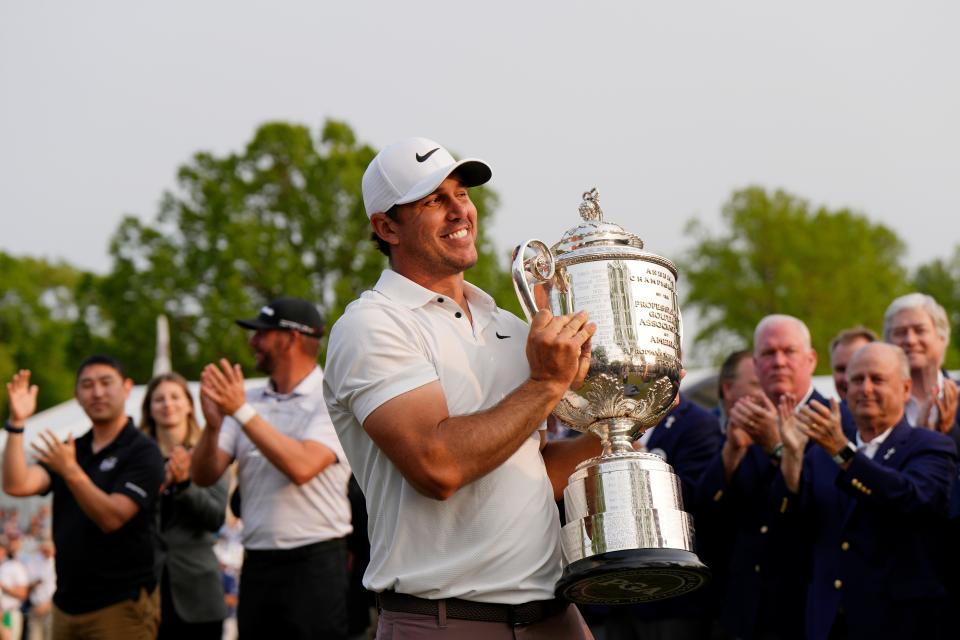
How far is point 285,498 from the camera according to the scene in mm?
6652

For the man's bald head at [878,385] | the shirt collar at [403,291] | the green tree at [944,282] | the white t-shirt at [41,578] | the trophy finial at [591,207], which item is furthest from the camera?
the green tree at [944,282]

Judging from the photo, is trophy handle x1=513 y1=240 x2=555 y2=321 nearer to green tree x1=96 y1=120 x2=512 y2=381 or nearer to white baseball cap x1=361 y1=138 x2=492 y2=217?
white baseball cap x1=361 y1=138 x2=492 y2=217

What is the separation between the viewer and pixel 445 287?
3656 millimetres


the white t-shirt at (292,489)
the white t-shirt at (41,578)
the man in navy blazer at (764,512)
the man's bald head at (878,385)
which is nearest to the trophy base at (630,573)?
the man's bald head at (878,385)

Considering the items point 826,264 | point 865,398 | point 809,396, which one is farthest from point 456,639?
point 826,264

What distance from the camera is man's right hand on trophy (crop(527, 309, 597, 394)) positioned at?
3.15m

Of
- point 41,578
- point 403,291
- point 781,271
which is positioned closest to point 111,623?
point 403,291

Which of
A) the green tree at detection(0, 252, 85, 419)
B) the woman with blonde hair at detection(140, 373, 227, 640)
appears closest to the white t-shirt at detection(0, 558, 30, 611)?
the woman with blonde hair at detection(140, 373, 227, 640)

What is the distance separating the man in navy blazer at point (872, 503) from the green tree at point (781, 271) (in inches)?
1239

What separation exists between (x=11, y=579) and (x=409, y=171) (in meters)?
9.60

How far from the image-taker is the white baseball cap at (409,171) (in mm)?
3547

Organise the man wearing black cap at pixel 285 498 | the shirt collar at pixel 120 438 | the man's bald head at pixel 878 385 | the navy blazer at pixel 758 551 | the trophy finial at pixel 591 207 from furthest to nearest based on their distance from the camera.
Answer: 1. the shirt collar at pixel 120 438
2. the navy blazer at pixel 758 551
3. the man wearing black cap at pixel 285 498
4. the man's bald head at pixel 878 385
5. the trophy finial at pixel 591 207

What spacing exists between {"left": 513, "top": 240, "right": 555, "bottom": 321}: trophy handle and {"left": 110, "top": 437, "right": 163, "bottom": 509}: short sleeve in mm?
4092

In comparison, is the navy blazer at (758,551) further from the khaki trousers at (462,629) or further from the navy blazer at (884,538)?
the khaki trousers at (462,629)
